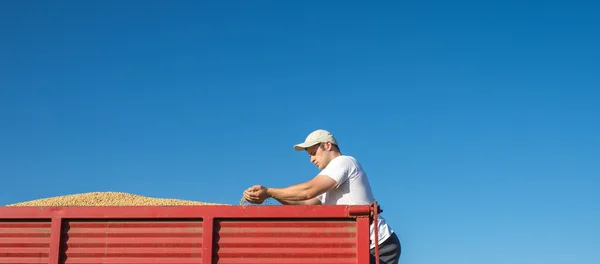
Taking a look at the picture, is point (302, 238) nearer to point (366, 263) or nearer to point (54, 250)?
point (366, 263)

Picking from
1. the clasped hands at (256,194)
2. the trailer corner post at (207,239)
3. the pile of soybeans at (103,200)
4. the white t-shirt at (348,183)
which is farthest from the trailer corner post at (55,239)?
the pile of soybeans at (103,200)

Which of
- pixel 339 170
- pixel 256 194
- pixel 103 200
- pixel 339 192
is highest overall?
pixel 103 200

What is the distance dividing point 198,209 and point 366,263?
1140mm

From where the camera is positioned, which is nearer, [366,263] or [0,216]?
[366,263]

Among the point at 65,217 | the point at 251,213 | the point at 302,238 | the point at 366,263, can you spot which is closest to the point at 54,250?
the point at 65,217

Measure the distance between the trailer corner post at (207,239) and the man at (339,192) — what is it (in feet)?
2.08

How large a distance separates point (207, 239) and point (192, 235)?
0.11 m

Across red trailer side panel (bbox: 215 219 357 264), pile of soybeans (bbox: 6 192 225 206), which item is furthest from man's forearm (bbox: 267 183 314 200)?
pile of soybeans (bbox: 6 192 225 206)

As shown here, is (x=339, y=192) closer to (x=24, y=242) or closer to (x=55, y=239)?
(x=55, y=239)

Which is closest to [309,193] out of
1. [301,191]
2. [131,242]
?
[301,191]

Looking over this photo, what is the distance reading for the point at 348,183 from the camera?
19.0 feet

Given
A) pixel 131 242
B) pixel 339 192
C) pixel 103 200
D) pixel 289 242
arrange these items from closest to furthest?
pixel 289 242 → pixel 131 242 → pixel 339 192 → pixel 103 200

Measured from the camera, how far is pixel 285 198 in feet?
18.3

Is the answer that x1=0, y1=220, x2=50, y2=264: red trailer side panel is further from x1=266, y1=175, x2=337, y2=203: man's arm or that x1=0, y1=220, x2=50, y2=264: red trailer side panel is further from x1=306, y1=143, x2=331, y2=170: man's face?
x1=306, y1=143, x2=331, y2=170: man's face
